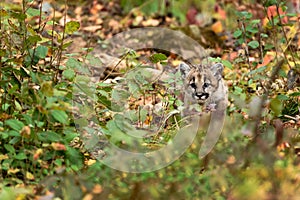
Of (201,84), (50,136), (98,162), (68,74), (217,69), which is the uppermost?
(68,74)

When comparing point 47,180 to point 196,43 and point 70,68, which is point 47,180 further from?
point 196,43

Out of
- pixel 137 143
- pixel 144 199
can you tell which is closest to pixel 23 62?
pixel 137 143

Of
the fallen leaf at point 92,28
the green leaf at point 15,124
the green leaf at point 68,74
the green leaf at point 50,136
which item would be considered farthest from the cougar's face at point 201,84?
the fallen leaf at point 92,28

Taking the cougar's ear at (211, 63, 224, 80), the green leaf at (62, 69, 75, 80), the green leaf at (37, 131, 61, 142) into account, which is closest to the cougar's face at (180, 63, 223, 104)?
the cougar's ear at (211, 63, 224, 80)

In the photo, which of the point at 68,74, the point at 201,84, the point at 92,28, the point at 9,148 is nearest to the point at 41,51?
the point at 68,74

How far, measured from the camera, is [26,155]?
4.13m

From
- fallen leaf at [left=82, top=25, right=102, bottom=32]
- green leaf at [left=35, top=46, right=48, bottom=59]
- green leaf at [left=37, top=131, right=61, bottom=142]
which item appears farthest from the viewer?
fallen leaf at [left=82, top=25, right=102, bottom=32]

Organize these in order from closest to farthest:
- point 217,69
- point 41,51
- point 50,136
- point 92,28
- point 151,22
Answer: point 50,136 < point 41,51 < point 217,69 < point 92,28 < point 151,22

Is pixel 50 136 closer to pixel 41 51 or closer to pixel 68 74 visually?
pixel 68 74

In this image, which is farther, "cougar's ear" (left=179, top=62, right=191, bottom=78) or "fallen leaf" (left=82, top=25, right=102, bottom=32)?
"fallen leaf" (left=82, top=25, right=102, bottom=32)

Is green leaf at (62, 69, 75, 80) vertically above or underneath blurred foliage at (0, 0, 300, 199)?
above

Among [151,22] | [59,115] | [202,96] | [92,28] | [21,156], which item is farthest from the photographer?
[151,22]

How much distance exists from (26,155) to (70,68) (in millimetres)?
773

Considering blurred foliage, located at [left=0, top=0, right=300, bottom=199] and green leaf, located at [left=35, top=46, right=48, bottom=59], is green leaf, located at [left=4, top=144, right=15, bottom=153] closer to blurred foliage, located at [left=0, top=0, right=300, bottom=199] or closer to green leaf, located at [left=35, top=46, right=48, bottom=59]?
blurred foliage, located at [left=0, top=0, right=300, bottom=199]
